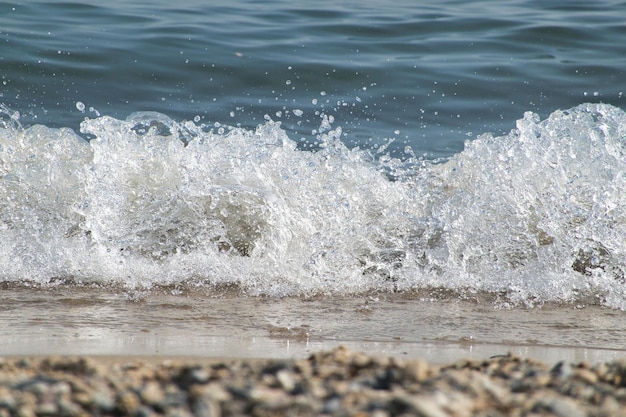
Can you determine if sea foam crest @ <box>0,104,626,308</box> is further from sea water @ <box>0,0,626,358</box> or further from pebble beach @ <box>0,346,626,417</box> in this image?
pebble beach @ <box>0,346,626,417</box>

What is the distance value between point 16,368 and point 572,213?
3.25 m

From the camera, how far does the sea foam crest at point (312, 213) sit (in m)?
4.09

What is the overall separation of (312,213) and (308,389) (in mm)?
2696

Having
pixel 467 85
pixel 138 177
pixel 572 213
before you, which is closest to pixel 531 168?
pixel 572 213

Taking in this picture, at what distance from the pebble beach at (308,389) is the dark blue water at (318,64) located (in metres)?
4.41

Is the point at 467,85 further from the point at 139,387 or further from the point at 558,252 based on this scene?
the point at 139,387

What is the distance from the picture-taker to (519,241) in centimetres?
445

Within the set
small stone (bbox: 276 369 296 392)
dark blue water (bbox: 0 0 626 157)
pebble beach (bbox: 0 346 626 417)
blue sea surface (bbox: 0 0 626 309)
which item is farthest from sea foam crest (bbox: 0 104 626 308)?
small stone (bbox: 276 369 296 392)

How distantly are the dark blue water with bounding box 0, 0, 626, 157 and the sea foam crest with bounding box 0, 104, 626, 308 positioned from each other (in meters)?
1.61

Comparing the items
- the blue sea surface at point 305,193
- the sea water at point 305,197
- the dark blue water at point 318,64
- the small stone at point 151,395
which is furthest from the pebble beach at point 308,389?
the dark blue water at point 318,64

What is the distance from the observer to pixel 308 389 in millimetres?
1889

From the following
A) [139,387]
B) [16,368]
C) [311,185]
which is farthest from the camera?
[311,185]

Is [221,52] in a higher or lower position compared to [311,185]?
higher

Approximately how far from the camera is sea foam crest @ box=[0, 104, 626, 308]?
13.4 feet
